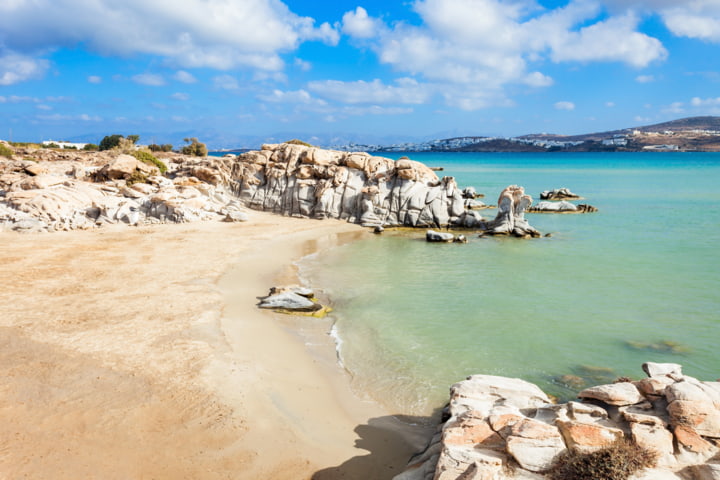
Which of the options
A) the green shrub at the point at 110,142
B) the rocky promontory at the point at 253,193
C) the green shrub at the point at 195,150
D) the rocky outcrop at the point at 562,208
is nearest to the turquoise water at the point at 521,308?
the rocky promontory at the point at 253,193

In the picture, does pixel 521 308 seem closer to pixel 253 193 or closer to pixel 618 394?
pixel 618 394

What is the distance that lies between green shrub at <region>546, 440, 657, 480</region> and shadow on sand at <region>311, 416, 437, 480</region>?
2656 mm

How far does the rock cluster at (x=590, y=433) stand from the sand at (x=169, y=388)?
1715mm

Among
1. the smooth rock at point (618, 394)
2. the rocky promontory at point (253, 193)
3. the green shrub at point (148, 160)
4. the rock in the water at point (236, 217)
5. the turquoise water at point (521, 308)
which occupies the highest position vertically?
the green shrub at point (148, 160)

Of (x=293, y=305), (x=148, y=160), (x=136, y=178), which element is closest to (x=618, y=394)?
(x=293, y=305)

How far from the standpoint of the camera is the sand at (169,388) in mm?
7160

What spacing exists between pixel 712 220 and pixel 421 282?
85.9 ft

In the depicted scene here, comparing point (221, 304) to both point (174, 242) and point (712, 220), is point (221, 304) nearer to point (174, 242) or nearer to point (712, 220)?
point (174, 242)

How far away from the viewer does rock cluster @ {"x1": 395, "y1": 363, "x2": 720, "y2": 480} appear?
5516 millimetres

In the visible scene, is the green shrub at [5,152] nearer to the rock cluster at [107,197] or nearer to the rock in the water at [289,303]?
the rock cluster at [107,197]

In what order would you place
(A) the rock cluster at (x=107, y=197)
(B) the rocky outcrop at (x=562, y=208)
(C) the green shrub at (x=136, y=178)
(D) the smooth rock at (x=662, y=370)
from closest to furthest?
(D) the smooth rock at (x=662, y=370) < (A) the rock cluster at (x=107, y=197) < (C) the green shrub at (x=136, y=178) < (B) the rocky outcrop at (x=562, y=208)

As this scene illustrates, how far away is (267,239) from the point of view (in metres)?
25.8

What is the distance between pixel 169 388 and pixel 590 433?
7.73 meters

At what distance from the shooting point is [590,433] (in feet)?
18.9
